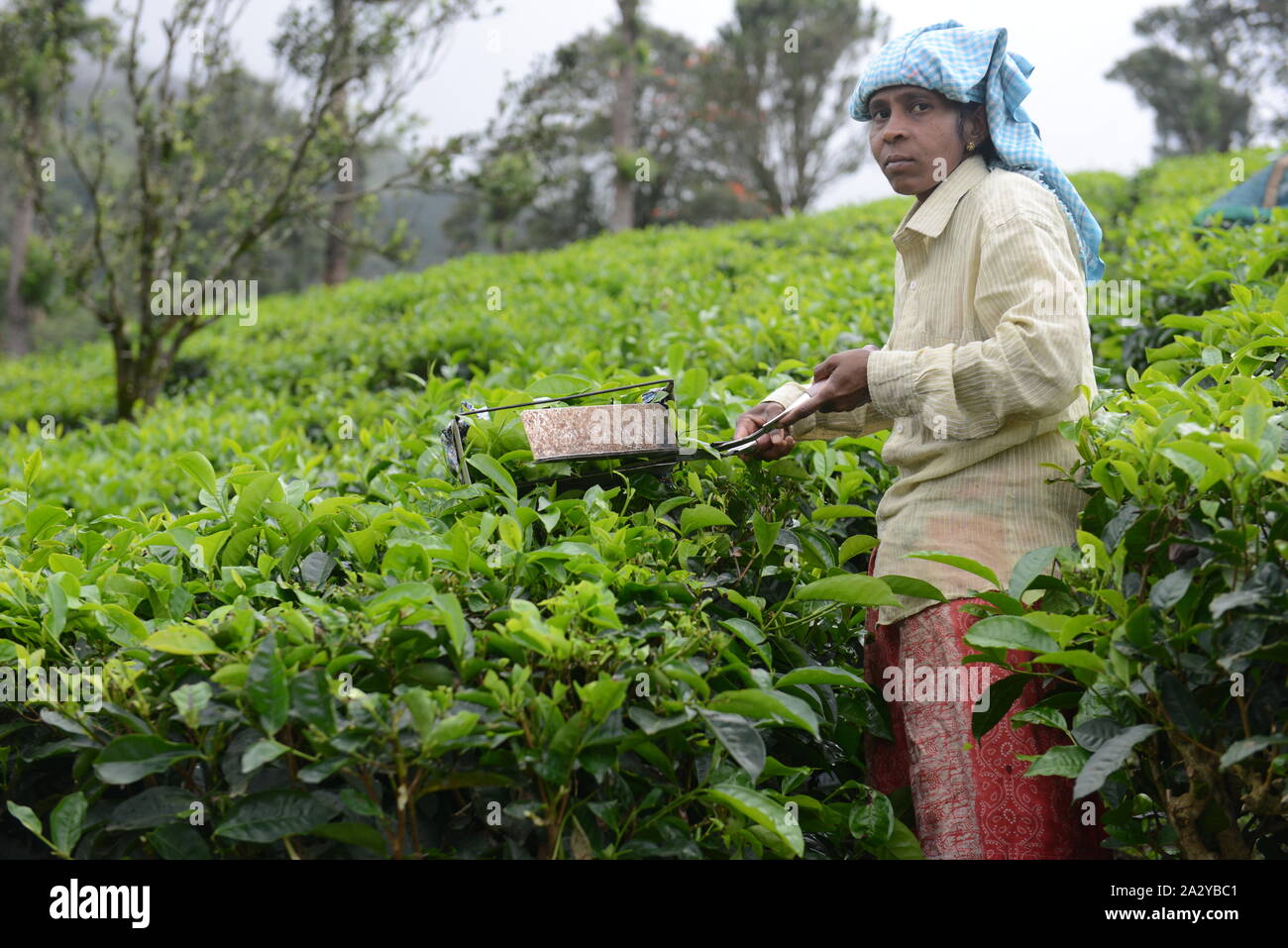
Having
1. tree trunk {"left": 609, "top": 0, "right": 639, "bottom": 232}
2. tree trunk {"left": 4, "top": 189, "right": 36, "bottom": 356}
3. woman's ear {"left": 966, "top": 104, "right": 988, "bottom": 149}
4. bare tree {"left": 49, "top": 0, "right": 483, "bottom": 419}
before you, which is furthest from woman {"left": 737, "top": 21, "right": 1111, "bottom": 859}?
tree trunk {"left": 4, "top": 189, "right": 36, "bottom": 356}

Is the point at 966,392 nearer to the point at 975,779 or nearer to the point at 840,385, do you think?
the point at 840,385

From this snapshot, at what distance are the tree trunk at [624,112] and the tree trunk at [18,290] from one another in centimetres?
926

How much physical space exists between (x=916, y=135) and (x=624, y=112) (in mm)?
14512

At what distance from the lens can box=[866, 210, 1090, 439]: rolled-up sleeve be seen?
1839 millimetres

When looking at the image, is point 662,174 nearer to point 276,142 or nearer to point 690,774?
point 276,142

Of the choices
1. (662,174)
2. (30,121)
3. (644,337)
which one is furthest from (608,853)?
(662,174)

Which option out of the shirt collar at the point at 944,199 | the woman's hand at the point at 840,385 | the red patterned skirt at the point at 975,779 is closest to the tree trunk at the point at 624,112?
the shirt collar at the point at 944,199

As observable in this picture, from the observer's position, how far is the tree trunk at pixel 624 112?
1507 centimetres

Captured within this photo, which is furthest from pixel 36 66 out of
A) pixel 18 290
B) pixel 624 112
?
pixel 18 290

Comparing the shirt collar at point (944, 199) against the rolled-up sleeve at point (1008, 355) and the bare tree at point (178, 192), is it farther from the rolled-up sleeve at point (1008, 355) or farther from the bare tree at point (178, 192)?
the bare tree at point (178, 192)

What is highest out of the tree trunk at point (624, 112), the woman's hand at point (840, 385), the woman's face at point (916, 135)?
the tree trunk at point (624, 112)

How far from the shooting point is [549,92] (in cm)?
892

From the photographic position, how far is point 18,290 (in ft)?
59.7

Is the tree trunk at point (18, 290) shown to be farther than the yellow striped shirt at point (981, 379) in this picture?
Yes
